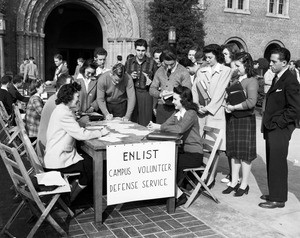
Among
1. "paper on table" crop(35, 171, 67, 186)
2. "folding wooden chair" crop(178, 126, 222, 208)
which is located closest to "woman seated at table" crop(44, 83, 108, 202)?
"paper on table" crop(35, 171, 67, 186)

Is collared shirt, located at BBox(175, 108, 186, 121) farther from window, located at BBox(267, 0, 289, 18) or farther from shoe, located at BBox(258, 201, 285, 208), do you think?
window, located at BBox(267, 0, 289, 18)

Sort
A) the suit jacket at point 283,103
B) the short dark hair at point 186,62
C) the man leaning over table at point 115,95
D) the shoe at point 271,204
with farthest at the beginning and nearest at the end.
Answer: the short dark hair at point 186,62
the man leaning over table at point 115,95
the shoe at point 271,204
the suit jacket at point 283,103

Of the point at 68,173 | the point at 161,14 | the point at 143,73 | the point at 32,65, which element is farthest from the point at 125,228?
the point at 161,14

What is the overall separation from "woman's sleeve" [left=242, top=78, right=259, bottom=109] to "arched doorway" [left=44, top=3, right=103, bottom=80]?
57.6 feet

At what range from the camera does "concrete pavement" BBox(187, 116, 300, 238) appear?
4113mm

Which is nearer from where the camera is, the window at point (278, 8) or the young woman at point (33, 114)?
the young woman at point (33, 114)

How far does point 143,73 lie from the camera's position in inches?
266

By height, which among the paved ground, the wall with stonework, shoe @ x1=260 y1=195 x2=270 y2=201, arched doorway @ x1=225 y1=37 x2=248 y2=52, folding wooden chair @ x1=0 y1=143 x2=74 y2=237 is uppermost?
the wall with stonework

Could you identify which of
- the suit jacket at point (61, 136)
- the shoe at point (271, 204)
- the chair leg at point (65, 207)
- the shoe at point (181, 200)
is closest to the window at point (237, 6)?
the shoe at point (271, 204)

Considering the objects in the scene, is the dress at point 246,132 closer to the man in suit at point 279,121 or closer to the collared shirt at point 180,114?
the man in suit at point 279,121

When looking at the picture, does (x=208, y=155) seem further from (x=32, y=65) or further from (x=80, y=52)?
(x=80, y=52)

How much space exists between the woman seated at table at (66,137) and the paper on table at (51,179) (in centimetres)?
32

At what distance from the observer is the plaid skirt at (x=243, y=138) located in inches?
207

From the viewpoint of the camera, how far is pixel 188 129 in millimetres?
4988
